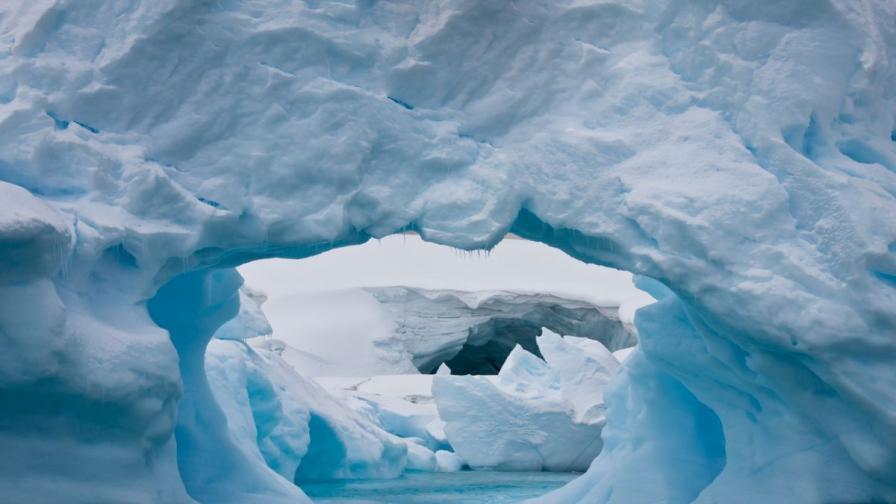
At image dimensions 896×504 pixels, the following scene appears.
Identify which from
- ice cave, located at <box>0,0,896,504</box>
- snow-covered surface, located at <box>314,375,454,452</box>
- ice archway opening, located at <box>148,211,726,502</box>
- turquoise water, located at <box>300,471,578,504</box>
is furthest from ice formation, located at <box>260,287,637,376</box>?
ice cave, located at <box>0,0,896,504</box>

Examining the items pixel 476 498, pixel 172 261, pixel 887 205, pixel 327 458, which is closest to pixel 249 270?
pixel 327 458

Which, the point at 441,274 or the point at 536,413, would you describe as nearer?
the point at 536,413

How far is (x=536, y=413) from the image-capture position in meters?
9.55

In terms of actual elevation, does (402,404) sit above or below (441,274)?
above

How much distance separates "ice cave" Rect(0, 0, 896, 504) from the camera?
3.42m

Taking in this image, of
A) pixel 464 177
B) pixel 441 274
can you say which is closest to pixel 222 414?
pixel 464 177

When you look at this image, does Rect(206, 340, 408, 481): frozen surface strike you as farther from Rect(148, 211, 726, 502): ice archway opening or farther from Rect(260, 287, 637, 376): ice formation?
Rect(260, 287, 637, 376): ice formation

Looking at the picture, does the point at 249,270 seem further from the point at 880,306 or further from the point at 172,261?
the point at 880,306

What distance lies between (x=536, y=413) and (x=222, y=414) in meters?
→ 5.09

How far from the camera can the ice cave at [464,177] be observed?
3.42 meters

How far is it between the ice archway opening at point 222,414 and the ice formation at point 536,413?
4259mm

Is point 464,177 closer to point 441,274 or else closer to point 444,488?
point 444,488

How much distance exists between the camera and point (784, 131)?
378 centimetres

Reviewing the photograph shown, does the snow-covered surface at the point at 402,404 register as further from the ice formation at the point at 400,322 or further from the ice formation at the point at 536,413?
the ice formation at the point at 400,322
